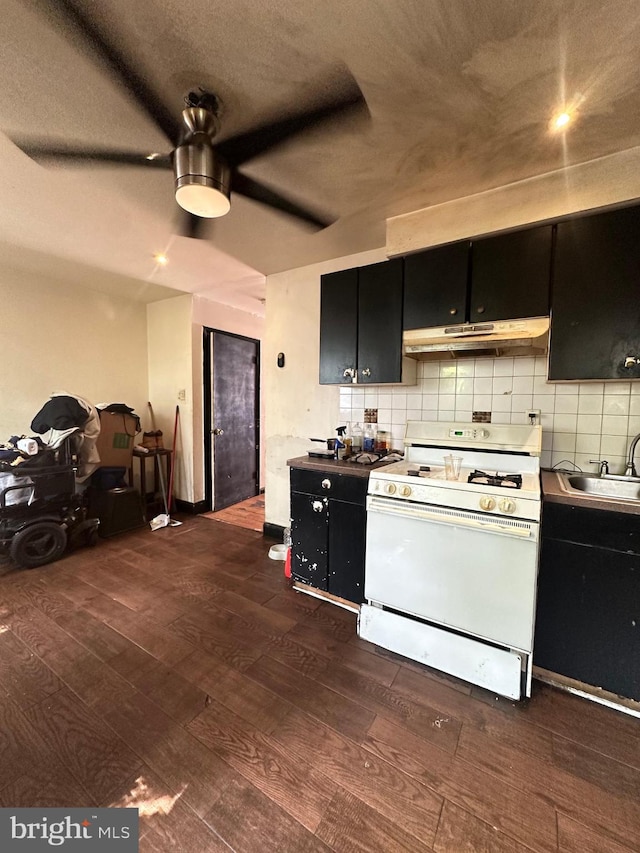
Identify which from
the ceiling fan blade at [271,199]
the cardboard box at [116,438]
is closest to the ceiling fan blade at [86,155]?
the ceiling fan blade at [271,199]

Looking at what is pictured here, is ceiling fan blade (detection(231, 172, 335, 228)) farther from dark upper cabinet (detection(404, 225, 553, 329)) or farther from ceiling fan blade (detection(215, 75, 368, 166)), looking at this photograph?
dark upper cabinet (detection(404, 225, 553, 329))

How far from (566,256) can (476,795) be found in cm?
229

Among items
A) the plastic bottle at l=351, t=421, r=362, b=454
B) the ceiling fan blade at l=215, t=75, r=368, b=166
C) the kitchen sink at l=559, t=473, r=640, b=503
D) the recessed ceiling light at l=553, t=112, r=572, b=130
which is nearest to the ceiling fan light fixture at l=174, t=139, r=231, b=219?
the ceiling fan blade at l=215, t=75, r=368, b=166

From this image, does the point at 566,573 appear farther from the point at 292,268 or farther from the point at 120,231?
the point at 120,231

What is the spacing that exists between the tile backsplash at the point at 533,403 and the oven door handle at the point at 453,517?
78cm

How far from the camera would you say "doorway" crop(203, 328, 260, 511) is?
397cm

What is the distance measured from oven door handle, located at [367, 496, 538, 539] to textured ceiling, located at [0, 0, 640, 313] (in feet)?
5.54

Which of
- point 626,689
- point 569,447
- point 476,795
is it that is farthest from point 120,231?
point 626,689

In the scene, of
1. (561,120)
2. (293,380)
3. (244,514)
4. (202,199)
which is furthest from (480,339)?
(244,514)

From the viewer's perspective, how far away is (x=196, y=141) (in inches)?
54.8

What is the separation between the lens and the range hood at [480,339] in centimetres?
178

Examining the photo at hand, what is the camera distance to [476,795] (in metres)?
1.14

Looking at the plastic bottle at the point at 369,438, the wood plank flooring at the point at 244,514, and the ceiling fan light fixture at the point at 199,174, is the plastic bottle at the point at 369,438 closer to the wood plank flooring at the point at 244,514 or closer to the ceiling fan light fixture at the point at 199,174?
the wood plank flooring at the point at 244,514

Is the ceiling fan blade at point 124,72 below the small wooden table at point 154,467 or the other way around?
the other way around
